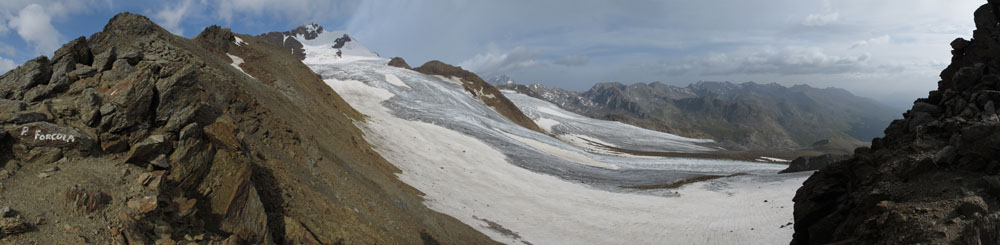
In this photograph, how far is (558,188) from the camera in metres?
33.4

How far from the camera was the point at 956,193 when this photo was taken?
9.18 metres

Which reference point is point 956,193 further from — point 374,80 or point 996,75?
point 374,80

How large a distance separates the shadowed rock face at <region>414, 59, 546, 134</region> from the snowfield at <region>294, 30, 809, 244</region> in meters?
30.9

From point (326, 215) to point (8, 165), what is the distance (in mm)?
6688

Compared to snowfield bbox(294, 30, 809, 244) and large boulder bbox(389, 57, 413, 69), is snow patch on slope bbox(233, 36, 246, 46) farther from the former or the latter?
large boulder bbox(389, 57, 413, 69)

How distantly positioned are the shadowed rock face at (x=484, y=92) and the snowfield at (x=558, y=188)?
101ft

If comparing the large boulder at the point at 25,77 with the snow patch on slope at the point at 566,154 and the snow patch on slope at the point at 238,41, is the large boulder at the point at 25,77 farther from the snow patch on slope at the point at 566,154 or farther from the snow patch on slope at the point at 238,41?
the snow patch on slope at the point at 566,154

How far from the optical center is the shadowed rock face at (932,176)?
8.92 meters

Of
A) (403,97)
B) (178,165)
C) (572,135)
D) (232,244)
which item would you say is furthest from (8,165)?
(572,135)

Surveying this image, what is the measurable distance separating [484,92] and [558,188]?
68969mm

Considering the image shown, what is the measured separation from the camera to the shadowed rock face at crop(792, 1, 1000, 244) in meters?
8.92

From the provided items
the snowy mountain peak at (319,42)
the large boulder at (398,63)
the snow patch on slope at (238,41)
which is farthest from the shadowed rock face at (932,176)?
the snowy mountain peak at (319,42)

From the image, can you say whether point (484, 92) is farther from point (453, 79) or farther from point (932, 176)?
point (932, 176)

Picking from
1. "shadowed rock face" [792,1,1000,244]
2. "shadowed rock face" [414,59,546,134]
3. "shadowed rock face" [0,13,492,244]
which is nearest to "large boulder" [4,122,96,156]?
"shadowed rock face" [0,13,492,244]
